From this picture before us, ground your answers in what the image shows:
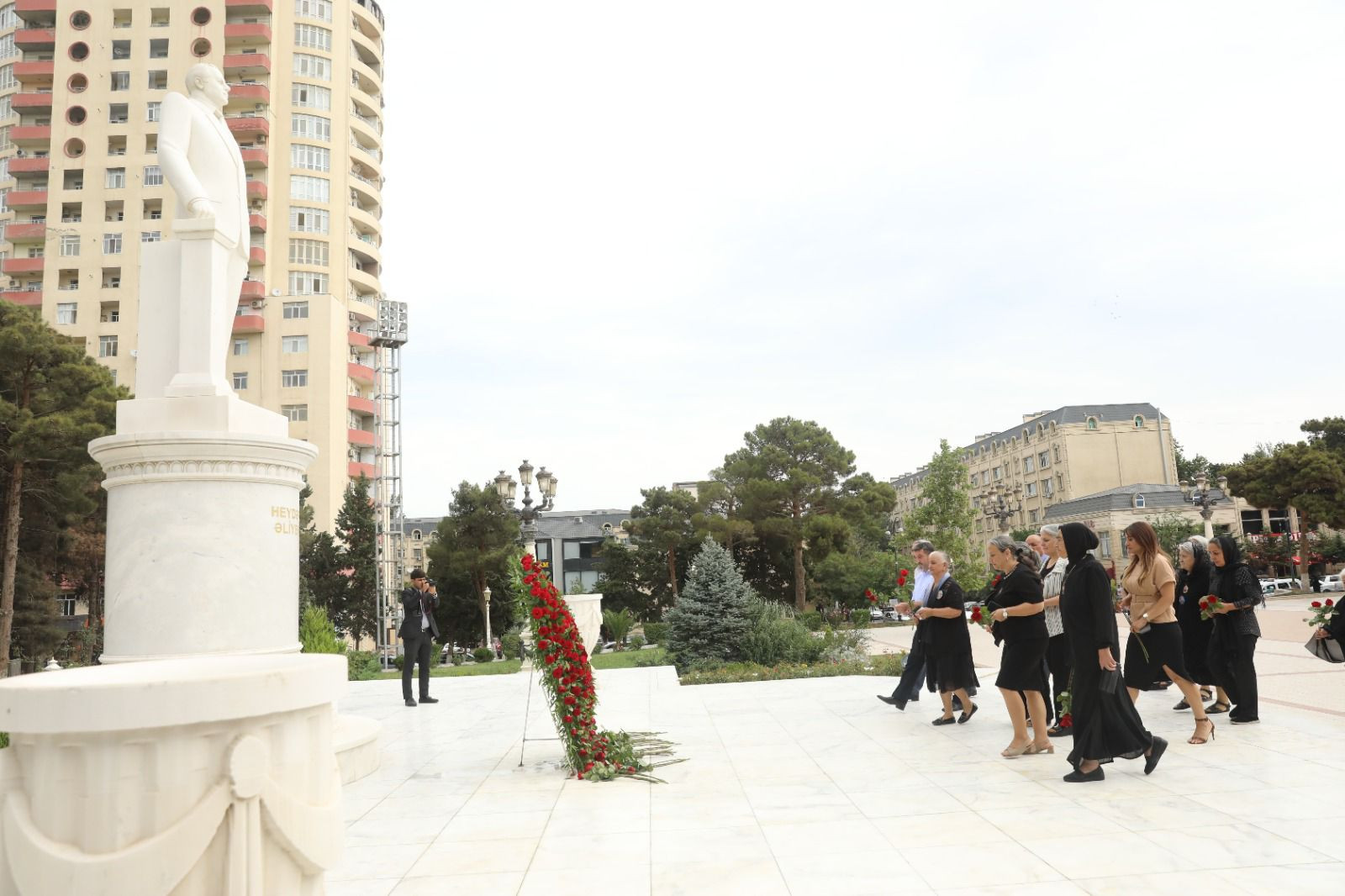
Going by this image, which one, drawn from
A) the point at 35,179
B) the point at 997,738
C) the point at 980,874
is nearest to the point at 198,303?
the point at 980,874

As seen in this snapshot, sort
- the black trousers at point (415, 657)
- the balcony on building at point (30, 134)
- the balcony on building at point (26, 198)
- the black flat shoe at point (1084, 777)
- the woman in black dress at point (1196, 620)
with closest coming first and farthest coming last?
the black flat shoe at point (1084, 777) → the woman in black dress at point (1196, 620) → the black trousers at point (415, 657) → the balcony on building at point (26, 198) → the balcony on building at point (30, 134)

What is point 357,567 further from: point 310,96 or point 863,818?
point 863,818

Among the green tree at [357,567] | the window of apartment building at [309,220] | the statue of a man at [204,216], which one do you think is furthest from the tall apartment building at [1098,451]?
the statue of a man at [204,216]

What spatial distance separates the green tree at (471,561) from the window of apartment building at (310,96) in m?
24.2

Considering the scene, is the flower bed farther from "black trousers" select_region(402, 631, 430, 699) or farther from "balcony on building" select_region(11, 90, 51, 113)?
"balcony on building" select_region(11, 90, 51, 113)

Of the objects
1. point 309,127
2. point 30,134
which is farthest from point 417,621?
point 30,134

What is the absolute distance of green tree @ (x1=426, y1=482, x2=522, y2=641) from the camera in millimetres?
45406

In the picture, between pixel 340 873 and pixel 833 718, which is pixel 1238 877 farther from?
pixel 833 718

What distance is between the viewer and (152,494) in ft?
22.3

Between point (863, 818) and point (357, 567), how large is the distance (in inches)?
1695

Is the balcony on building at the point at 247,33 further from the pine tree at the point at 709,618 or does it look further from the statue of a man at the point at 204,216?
the statue of a man at the point at 204,216

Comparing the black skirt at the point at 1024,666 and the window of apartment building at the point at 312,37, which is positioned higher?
the window of apartment building at the point at 312,37

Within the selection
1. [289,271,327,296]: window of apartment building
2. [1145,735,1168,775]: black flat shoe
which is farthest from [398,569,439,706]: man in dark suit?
[289,271,327,296]: window of apartment building

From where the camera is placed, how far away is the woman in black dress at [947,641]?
8.96 metres
